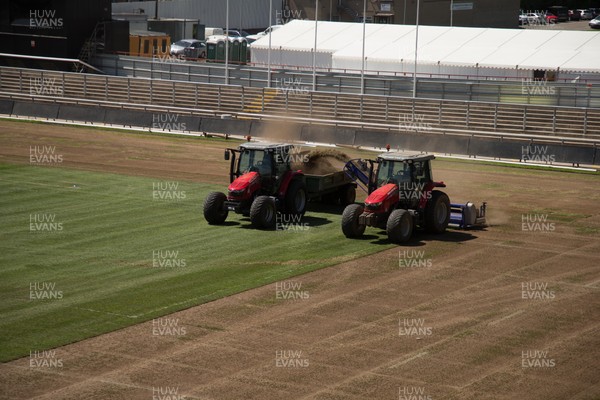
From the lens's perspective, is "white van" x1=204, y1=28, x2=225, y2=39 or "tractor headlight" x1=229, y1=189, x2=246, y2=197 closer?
"tractor headlight" x1=229, y1=189, x2=246, y2=197

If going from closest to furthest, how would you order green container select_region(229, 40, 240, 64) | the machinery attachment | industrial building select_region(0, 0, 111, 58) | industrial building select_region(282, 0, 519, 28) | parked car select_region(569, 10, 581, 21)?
the machinery attachment
industrial building select_region(0, 0, 111, 58)
green container select_region(229, 40, 240, 64)
industrial building select_region(282, 0, 519, 28)
parked car select_region(569, 10, 581, 21)

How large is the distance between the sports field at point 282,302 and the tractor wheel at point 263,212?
39 centimetres

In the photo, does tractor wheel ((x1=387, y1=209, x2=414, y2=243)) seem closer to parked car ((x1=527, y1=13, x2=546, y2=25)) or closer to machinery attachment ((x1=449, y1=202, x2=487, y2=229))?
machinery attachment ((x1=449, y1=202, x2=487, y2=229))

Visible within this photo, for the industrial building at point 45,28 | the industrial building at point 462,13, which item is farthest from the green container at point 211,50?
the industrial building at point 462,13

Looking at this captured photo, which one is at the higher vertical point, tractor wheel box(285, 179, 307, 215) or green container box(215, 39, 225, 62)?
green container box(215, 39, 225, 62)

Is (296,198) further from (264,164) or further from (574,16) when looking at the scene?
(574,16)

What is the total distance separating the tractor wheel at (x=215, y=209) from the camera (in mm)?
26672

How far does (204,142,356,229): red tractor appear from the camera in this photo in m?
26.1

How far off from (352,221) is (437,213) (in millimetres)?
2412

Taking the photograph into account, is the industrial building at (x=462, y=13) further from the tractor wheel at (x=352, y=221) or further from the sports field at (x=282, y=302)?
the tractor wheel at (x=352, y=221)

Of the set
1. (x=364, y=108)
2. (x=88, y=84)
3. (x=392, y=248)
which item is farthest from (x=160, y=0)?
(x=392, y=248)

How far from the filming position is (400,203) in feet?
83.5

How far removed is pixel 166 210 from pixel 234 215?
2098 mm

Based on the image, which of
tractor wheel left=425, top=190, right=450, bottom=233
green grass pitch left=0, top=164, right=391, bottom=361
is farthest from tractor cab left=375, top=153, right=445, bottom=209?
green grass pitch left=0, top=164, right=391, bottom=361
